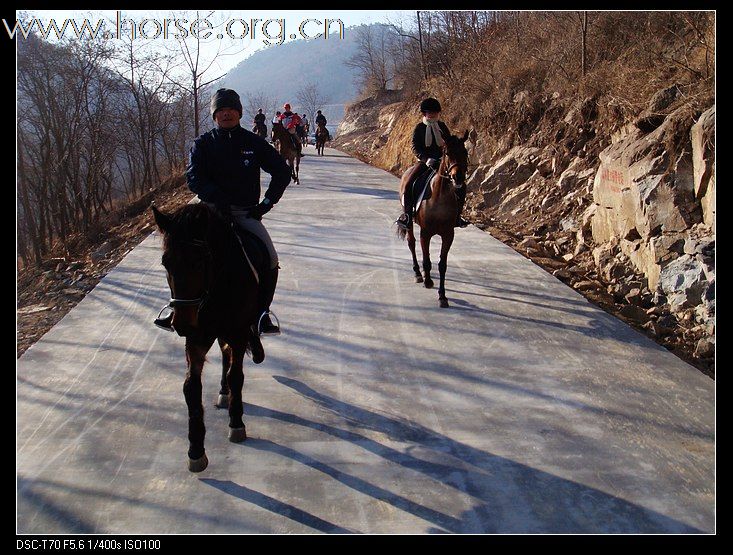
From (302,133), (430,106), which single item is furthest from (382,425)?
(302,133)

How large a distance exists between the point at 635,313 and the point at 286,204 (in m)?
10.7

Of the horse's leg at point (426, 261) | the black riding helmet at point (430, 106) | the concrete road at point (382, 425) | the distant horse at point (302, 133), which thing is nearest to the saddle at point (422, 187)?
the horse's leg at point (426, 261)

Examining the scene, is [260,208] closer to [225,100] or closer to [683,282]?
[225,100]

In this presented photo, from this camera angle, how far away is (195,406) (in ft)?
16.2

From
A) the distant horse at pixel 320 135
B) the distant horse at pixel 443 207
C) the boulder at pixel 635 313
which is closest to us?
the distant horse at pixel 443 207

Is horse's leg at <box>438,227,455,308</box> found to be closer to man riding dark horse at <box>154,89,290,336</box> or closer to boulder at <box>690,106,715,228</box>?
boulder at <box>690,106,715,228</box>

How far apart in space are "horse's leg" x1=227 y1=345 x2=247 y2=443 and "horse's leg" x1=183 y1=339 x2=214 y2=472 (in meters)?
0.41

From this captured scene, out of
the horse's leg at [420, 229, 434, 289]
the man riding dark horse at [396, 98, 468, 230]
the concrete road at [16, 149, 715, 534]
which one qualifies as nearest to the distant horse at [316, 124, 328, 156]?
the man riding dark horse at [396, 98, 468, 230]

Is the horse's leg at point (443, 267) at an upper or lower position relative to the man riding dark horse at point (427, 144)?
lower

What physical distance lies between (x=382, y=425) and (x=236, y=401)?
1277 millimetres

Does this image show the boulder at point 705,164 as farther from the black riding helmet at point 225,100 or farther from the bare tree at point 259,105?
the bare tree at point 259,105

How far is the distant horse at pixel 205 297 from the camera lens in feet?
14.2

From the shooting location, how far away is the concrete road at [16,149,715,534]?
4.41 meters
